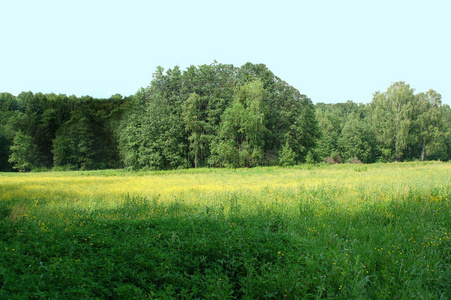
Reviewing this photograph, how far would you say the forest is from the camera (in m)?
39.4

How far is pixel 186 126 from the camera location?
40406 millimetres

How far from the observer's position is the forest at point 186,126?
39438 millimetres

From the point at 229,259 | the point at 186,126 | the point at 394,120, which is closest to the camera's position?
the point at 229,259

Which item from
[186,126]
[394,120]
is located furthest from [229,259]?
[394,120]

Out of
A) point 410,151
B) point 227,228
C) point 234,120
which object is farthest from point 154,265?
point 410,151

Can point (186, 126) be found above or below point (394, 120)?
below

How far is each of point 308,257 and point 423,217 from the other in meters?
4.42

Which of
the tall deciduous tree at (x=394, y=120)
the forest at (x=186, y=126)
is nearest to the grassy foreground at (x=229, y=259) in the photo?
the forest at (x=186, y=126)

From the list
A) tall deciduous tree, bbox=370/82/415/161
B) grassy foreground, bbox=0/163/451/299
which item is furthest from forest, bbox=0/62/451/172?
grassy foreground, bbox=0/163/451/299

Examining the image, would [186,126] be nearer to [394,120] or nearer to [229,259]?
[229,259]

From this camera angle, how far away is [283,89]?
4450cm

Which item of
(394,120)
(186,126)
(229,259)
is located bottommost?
(229,259)

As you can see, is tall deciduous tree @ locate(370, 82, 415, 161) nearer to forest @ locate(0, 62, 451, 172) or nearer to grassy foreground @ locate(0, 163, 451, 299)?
forest @ locate(0, 62, 451, 172)

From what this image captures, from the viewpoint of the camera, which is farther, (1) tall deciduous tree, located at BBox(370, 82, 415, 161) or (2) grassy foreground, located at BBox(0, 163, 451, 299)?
(1) tall deciduous tree, located at BBox(370, 82, 415, 161)
